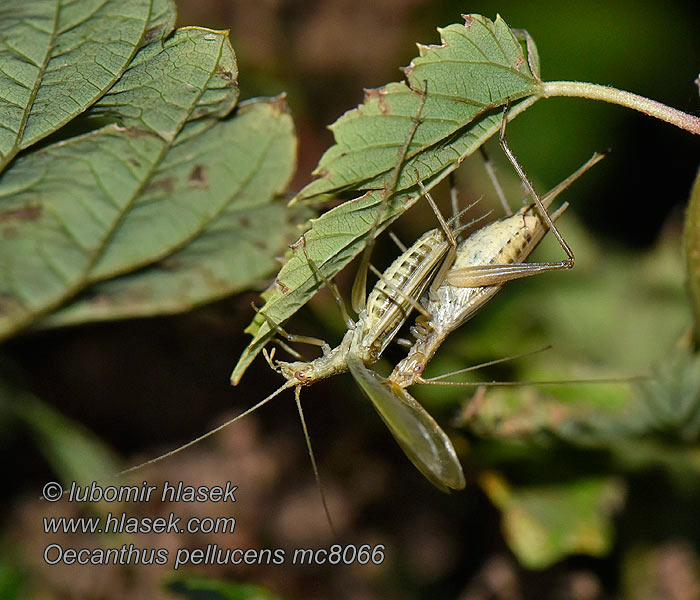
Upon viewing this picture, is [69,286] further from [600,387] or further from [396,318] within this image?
[600,387]

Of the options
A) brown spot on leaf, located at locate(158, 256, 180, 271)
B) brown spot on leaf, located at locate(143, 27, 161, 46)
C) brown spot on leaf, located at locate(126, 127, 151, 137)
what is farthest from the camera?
brown spot on leaf, located at locate(158, 256, 180, 271)

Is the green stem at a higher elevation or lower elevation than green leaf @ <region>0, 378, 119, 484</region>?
higher

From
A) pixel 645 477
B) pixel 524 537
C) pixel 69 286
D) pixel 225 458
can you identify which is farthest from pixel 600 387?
pixel 69 286

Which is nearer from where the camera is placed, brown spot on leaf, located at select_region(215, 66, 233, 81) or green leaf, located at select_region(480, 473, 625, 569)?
brown spot on leaf, located at select_region(215, 66, 233, 81)

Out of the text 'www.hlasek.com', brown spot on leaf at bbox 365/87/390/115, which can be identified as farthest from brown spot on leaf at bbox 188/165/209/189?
the text 'www.hlasek.com'

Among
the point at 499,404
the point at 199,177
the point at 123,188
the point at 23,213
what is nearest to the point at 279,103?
the point at 199,177

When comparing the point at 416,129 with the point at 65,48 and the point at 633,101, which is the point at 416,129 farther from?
the point at 65,48

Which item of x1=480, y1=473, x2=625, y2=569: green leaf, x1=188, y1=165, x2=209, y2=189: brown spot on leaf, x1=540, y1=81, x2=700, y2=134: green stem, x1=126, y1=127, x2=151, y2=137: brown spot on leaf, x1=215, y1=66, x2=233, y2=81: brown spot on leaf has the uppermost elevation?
x1=215, y1=66, x2=233, y2=81: brown spot on leaf

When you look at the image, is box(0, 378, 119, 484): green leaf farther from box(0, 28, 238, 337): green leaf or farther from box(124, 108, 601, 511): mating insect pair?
box(124, 108, 601, 511): mating insect pair
